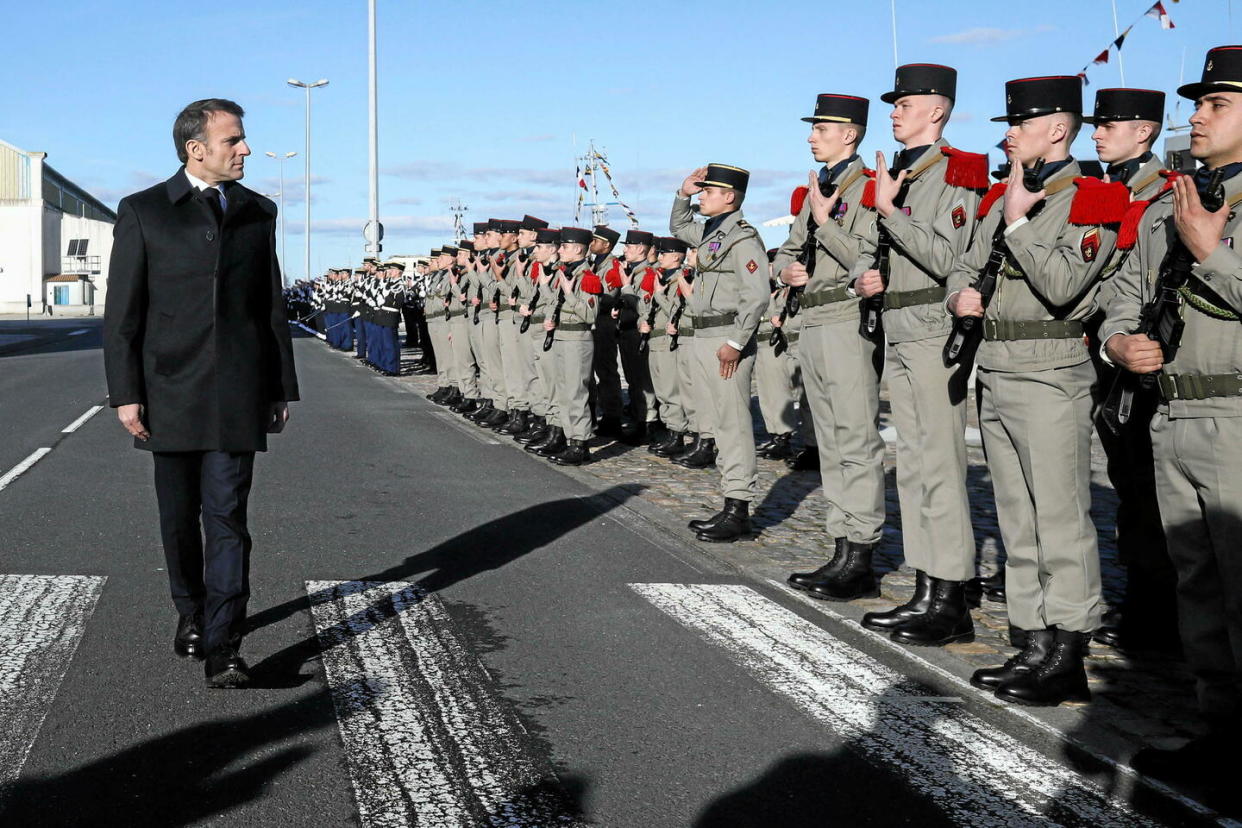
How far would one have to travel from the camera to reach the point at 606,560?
7594 mm

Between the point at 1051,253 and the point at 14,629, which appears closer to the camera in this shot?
the point at 1051,253

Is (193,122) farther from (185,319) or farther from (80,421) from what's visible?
(80,421)

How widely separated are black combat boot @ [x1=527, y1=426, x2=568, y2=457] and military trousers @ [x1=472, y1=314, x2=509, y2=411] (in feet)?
7.82

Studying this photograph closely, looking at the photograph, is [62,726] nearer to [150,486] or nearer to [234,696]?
[234,696]

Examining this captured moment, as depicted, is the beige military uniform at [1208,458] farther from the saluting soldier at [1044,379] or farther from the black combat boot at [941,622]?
the black combat boot at [941,622]

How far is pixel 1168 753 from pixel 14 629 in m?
4.48

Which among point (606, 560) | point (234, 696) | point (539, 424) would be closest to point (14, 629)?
point (234, 696)

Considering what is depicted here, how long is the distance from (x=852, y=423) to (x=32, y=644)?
4019 mm

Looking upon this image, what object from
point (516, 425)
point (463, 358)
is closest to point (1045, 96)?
point (516, 425)

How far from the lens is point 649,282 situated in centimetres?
1491

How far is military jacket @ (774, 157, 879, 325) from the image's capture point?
659 cm

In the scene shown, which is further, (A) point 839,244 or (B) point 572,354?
(B) point 572,354

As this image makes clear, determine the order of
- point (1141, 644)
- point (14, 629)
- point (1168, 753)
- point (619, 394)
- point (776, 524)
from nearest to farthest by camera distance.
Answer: point (1168, 753) < point (14, 629) < point (1141, 644) < point (776, 524) < point (619, 394)

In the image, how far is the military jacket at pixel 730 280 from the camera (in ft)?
26.8
